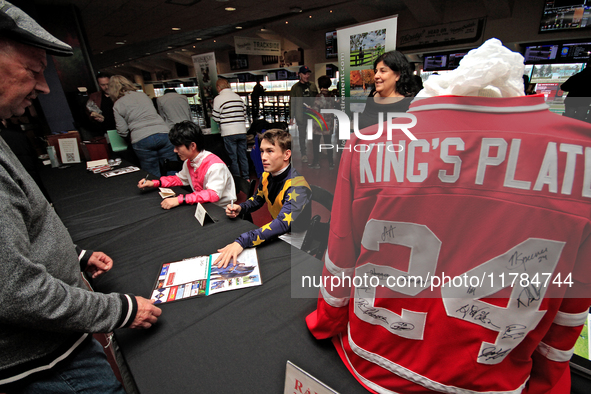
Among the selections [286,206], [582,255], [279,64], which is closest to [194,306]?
[286,206]

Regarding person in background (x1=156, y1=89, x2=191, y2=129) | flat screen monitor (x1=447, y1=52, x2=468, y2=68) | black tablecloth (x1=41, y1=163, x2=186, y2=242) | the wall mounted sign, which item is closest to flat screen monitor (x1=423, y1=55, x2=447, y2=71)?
flat screen monitor (x1=447, y1=52, x2=468, y2=68)

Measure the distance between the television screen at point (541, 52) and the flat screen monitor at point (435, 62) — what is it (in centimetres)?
174

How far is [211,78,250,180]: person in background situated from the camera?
427cm

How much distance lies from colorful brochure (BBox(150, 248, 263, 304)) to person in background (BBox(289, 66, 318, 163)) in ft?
12.4

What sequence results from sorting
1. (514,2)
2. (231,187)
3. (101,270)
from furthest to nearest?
(514,2)
(231,187)
(101,270)

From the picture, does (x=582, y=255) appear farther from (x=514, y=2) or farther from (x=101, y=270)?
(x=514, y=2)

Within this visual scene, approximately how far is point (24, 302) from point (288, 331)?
0.69 meters

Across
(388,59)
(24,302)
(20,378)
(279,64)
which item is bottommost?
(20,378)

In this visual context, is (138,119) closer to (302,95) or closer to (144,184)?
(144,184)

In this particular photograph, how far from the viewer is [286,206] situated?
1.56 metres

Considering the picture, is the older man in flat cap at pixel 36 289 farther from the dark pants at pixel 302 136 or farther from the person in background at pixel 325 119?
the dark pants at pixel 302 136

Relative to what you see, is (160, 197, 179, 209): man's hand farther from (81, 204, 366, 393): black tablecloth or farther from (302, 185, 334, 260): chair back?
(302, 185, 334, 260): chair back

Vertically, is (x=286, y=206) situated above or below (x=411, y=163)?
below
